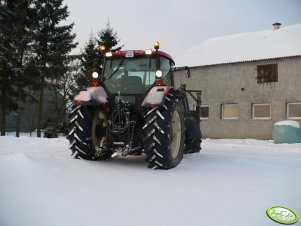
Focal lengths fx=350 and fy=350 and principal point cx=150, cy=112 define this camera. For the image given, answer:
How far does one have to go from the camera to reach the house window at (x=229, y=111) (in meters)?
22.4

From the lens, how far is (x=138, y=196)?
348cm

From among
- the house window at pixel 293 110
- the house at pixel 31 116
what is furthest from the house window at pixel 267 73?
the house at pixel 31 116

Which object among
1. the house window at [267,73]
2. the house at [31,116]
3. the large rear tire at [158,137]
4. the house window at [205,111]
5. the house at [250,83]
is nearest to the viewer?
the large rear tire at [158,137]

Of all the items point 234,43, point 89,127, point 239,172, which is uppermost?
point 234,43

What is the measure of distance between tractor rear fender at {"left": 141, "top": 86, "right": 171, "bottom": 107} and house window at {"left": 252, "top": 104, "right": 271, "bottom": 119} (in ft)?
53.8

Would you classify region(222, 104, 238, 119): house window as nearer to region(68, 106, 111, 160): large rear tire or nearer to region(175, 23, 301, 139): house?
region(175, 23, 301, 139): house

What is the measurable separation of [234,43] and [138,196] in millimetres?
23585

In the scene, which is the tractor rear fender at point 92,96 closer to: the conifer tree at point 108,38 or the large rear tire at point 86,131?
the large rear tire at point 86,131

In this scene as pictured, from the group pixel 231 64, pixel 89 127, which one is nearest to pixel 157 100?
pixel 89 127

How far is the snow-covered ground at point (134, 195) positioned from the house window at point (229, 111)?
56.5 feet

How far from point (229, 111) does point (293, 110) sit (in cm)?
405

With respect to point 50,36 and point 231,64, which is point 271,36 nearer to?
point 231,64

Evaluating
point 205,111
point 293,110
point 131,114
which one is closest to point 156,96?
point 131,114

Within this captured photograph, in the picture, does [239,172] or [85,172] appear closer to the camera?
[85,172]
